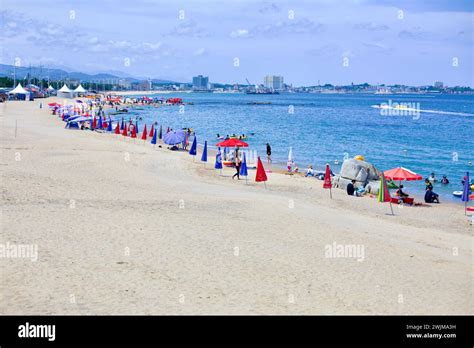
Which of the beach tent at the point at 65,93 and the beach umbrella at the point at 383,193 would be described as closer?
the beach umbrella at the point at 383,193

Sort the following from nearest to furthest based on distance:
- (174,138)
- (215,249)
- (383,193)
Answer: (215,249) < (383,193) < (174,138)

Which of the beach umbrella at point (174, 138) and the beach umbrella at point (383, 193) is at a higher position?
the beach umbrella at point (174, 138)

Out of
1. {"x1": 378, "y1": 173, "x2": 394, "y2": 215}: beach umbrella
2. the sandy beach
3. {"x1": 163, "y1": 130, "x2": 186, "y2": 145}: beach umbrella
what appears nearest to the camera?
the sandy beach

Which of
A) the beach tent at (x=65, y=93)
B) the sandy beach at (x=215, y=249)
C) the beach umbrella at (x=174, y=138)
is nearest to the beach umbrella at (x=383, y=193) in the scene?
the sandy beach at (x=215, y=249)

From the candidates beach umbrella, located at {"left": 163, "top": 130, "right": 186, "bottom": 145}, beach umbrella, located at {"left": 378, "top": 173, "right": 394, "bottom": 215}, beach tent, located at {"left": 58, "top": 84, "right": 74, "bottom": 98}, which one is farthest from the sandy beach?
beach tent, located at {"left": 58, "top": 84, "right": 74, "bottom": 98}

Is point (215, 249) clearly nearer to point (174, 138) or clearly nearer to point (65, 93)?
point (174, 138)

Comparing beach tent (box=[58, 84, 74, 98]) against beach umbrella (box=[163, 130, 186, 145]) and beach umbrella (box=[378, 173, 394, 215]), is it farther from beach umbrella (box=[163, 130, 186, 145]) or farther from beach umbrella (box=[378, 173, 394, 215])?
beach umbrella (box=[378, 173, 394, 215])

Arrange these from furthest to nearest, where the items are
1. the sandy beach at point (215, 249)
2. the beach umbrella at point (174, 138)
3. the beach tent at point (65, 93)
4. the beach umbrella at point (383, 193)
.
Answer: the beach tent at point (65, 93) → the beach umbrella at point (174, 138) → the beach umbrella at point (383, 193) → the sandy beach at point (215, 249)

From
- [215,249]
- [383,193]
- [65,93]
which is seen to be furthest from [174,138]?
[65,93]

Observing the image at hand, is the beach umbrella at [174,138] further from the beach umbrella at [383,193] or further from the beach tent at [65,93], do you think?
the beach tent at [65,93]

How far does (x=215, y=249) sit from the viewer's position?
13672 millimetres

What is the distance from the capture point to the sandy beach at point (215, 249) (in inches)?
403

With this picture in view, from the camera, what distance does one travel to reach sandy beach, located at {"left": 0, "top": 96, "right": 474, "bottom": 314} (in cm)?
1023
